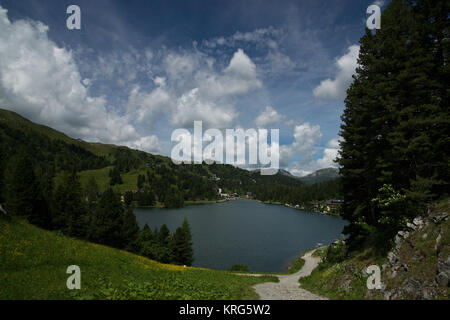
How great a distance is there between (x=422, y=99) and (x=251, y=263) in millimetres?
49593

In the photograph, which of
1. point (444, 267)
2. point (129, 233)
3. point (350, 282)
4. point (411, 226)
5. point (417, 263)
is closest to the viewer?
point (444, 267)

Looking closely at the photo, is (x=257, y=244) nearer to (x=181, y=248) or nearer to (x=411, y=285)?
(x=181, y=248)

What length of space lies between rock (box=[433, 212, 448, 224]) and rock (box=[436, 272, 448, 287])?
3.91 m

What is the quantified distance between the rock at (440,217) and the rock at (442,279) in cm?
391

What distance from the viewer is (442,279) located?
8.52 m

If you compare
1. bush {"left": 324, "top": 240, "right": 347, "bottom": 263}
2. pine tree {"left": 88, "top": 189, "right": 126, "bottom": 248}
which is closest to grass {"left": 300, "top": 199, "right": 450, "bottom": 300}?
bush {"left": 324, "top": 240, "right": 347, "bottom": 263}

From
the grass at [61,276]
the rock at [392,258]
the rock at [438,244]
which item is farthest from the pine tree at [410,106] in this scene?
the grass at [61,276]

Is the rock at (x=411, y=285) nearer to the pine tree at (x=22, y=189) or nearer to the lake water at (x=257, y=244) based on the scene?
the lake water at (x=257, y=244)

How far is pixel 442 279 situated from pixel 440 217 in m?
4.36

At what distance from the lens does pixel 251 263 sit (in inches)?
2073

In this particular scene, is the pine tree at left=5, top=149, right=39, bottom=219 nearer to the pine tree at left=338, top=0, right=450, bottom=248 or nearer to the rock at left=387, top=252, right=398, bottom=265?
the rock at left=387, top=252, right=398, bottom=265

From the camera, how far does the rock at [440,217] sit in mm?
11117

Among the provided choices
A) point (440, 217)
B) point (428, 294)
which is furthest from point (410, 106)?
point (428, 294)
